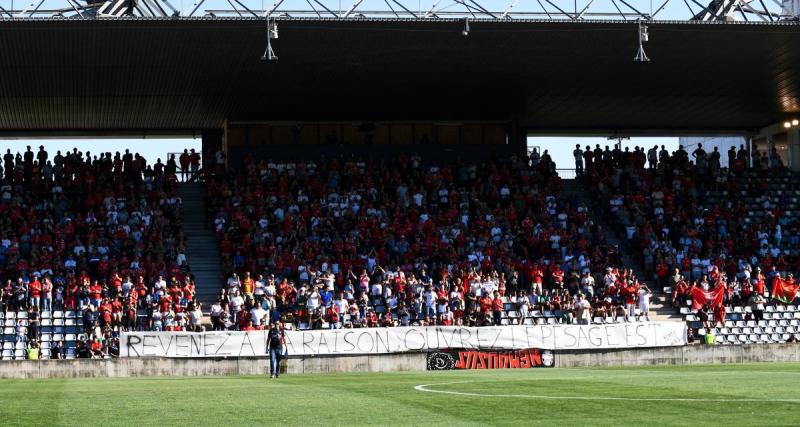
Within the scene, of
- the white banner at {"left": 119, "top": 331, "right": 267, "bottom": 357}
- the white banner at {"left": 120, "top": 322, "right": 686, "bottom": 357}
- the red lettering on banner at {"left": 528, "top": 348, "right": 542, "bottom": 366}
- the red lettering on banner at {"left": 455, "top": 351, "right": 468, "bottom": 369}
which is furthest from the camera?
the red lettering on banner at {"left": 528, "top": 348, "right": 542, "bottom": 366}

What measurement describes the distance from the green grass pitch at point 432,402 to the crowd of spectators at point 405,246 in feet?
47.6

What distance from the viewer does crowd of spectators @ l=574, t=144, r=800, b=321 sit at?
45.1m

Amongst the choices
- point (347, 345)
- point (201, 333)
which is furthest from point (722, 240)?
point (201, 333)

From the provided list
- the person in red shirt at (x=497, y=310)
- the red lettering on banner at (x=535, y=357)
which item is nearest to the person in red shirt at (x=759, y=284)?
the person in red shirt at (x=497, y=310)

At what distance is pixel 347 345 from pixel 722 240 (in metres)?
17.8

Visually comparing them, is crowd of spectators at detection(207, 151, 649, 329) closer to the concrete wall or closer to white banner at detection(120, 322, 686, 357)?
white banner at detection(120, 322, 686, 357)

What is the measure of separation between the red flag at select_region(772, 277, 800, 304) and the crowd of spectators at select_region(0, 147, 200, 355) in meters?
19.7

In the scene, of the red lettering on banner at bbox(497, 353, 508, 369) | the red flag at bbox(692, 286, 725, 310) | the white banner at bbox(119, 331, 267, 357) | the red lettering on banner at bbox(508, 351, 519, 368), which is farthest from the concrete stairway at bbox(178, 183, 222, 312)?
the red flag at bbox(692, 286, 725, 310)

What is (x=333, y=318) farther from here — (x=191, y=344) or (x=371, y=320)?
(x=191, y=344)

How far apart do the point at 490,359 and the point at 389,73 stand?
43.6 feet

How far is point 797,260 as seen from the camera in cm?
4741

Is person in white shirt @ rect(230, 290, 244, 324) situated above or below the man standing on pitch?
above

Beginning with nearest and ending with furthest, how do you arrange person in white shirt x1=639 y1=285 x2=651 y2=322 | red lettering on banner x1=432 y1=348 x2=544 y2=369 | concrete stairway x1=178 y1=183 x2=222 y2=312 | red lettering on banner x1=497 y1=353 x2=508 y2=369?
red lettering on banner x1=432 y1=348 x2=544 y2=369 → red lettering on banner x1=497 y1=353 x2=508 y2=369 → person in white shirt x1=639 y1=285 x2=651 y2=322 → concrete stairway x1=178 y1=183 x2=222 y2=312

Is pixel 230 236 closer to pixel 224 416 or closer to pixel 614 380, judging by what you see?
pixel 614 380
